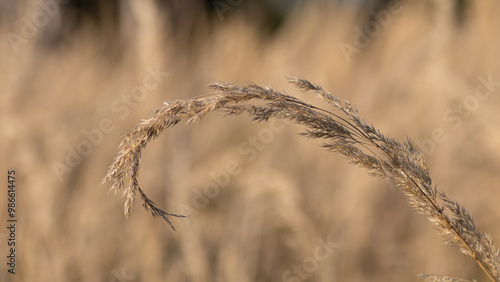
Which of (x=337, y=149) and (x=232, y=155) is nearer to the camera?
(x=337, y=149)

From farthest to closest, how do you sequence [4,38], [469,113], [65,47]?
[65,47] < [469,113] < [4,38]

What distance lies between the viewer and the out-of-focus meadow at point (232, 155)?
2010 millimetres

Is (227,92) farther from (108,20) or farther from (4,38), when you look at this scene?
(108,20)

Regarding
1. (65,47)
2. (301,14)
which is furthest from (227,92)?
(301,14)

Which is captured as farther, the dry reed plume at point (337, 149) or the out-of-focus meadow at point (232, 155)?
the out-of-focus meadow at point (232, 155)

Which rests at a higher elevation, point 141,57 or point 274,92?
point 141,57

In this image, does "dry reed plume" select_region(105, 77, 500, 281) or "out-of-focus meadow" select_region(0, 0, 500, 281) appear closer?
"dry reed plume" select_region(105, 77, 500, 281)

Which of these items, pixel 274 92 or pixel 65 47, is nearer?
pixel 274 92

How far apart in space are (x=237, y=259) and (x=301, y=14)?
1.51 metres

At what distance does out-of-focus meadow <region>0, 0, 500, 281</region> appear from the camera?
2010 millimetres

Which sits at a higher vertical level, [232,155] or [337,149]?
[232,155]

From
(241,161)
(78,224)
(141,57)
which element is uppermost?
(141,57)

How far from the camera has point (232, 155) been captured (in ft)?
7.81

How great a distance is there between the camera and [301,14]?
2902mm
